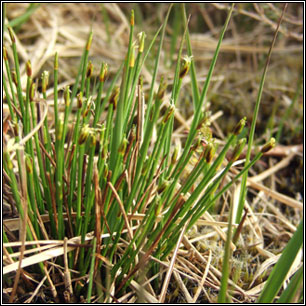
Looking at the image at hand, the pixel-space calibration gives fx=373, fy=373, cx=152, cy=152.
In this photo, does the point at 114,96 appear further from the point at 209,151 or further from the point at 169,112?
the point at 209,151

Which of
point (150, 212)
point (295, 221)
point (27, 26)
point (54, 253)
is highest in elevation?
point (27, 26)

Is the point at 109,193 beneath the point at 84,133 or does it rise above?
beneath

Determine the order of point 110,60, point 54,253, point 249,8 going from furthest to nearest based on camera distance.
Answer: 1. point 249,8
2. point 110,60
3. point 54,253

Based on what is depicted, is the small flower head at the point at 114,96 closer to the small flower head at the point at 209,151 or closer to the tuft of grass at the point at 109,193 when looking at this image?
the tuft of grass at the point at 109,193

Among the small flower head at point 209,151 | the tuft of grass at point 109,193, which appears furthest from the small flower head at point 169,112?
the small flower head at point 209,151

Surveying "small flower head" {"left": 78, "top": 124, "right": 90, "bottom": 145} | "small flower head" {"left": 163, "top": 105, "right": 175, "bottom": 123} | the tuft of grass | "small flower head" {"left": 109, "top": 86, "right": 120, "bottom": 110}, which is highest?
"small flower head" {"left": 109, "top": 86, "right": 120, "bottom": 110}

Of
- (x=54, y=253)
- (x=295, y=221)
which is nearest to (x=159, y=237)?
(x=54, y=253)

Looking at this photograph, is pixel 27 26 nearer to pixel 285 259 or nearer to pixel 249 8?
pixel 249 8

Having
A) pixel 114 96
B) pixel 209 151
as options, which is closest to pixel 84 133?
pixel 114 96

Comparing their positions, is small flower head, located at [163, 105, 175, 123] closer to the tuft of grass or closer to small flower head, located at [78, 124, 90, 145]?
the tuft of grass

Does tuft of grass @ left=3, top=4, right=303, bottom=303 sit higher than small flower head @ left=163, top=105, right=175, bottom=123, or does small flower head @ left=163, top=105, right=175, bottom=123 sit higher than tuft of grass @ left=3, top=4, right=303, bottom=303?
small flower head @ left=163, top=105, right=175, bottom=123

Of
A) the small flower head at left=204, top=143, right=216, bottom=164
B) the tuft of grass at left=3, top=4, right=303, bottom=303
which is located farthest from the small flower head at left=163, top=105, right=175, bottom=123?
the small flower head at left=204, top=143, right=216, bottom=164
